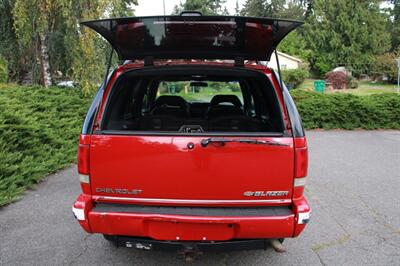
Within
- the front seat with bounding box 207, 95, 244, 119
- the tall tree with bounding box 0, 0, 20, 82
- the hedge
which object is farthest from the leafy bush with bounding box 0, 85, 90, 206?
the front seat with bounding box 207, 95, 244, 119

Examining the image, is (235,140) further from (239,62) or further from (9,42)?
(9,42)

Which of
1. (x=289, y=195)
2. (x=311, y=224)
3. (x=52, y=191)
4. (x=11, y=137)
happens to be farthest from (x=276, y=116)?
(x=11, y=137)

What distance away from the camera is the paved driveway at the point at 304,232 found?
133 inches

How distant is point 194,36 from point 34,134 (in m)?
4.02

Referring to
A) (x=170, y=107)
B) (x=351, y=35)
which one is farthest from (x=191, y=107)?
(x=351, y=35)

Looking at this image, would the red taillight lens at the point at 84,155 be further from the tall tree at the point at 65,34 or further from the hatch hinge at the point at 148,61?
the tall tree at the point at 65,34

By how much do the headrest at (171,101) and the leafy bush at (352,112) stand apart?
7651 mm

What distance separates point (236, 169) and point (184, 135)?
45cm

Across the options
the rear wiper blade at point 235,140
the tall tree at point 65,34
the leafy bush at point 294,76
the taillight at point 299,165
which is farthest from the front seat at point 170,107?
the leafy bush at point 294,76

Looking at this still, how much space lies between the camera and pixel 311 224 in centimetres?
421

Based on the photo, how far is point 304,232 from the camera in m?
3.99

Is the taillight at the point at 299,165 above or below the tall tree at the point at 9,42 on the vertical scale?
below

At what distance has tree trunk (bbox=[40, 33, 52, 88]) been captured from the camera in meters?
9.07

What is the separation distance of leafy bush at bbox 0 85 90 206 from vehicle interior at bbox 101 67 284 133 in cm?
213
